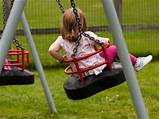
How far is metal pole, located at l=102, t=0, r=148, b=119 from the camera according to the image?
2.76 metres

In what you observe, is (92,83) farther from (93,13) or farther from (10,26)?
(93,13)

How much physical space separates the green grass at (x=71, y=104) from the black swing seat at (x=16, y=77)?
839mm

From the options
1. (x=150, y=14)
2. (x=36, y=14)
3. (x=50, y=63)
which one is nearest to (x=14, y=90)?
(x=50, y=63)

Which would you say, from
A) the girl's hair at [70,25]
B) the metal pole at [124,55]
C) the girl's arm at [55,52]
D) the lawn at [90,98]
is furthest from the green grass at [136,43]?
the metal pole at [124,55]

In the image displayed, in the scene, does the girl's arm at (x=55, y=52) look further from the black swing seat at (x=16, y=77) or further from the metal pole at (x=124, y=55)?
the metal pole at (x=124, y=55)

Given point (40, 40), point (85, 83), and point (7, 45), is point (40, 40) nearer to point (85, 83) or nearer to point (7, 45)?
point (85, 83)

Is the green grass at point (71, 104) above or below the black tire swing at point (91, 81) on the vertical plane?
below

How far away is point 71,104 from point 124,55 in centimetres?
259

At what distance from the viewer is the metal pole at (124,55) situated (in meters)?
2.76

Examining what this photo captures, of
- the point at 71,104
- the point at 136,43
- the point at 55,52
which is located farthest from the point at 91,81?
the point at 136,43

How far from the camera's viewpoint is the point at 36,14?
9008mm

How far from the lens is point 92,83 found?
3.29 metres

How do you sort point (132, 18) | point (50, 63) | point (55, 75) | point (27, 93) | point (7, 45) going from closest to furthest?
point (7, 45)
point (27, 93)
point (55, 75)
point (50, 63)
point (132, 18)

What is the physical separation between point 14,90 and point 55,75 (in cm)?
100
